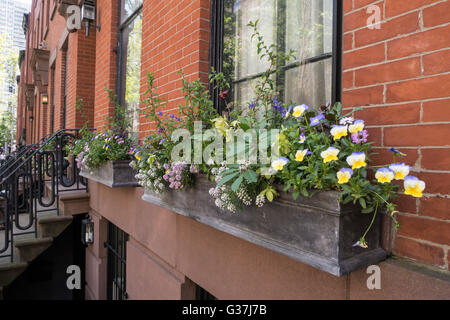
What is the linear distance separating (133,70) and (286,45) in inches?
111

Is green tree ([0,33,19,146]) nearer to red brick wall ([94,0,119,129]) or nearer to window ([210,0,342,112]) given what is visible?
red brick wall ([94,0,119,129])

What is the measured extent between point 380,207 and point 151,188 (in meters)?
1.53

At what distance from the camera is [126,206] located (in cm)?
359

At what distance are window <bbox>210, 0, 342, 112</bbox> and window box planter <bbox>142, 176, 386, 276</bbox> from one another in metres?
0.71

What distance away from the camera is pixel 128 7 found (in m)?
4.38

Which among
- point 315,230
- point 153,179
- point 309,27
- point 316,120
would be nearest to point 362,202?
point 315,230

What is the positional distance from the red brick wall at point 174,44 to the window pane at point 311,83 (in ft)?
2.63

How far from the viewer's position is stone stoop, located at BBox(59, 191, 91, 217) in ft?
16.1

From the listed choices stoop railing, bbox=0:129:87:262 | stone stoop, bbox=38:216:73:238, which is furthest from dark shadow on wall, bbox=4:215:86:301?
stone stoop, bbox=38:216:73:238

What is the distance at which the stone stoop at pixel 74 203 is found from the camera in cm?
491

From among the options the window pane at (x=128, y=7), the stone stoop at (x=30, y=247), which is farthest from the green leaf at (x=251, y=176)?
the stone stoop at (x=30, y=247)

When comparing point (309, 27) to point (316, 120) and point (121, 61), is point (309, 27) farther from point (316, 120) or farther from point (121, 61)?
point (121, 61)

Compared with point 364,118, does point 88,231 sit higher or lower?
lower
